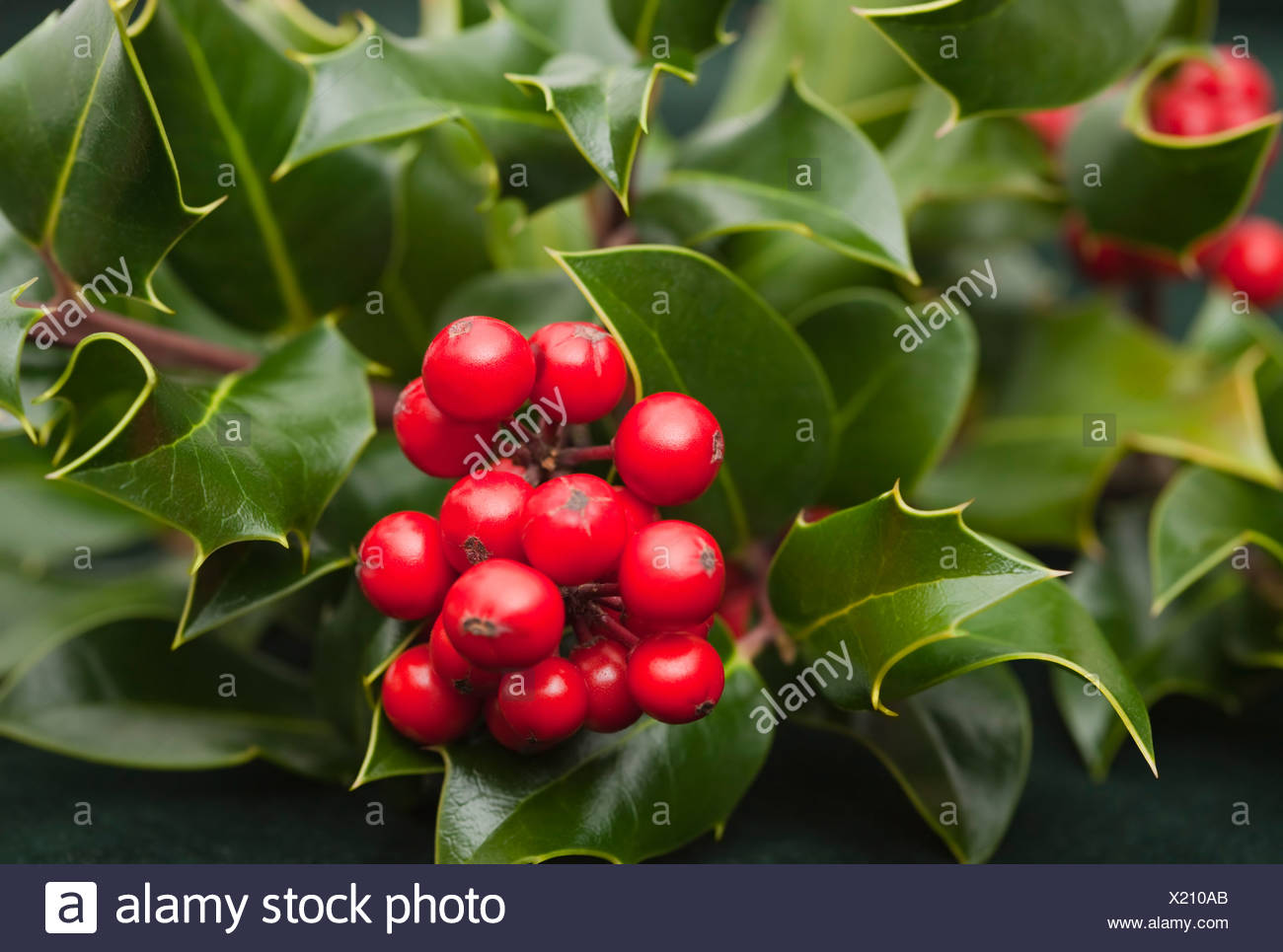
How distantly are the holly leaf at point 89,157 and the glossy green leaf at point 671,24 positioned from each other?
0.25 m

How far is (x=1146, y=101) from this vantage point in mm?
743

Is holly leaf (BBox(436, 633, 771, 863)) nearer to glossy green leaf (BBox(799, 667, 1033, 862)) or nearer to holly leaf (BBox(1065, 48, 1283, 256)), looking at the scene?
glossy green leaf (BBox(799, 667, 1033, 862))

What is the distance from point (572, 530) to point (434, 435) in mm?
86

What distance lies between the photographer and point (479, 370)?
16.9 inches

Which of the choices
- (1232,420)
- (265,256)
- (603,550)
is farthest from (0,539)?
(1232,420)

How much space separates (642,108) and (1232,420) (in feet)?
1.38

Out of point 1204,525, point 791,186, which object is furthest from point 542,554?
point 1204,525

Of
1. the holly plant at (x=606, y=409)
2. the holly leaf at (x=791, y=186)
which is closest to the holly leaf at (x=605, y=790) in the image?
the holly plant at (x=606, y=409)

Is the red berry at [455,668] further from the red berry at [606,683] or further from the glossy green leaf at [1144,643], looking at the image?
the glossy green leaf at [1144,643]

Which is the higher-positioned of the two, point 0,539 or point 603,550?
point 603,550

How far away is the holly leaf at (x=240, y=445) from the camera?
440 millimetres

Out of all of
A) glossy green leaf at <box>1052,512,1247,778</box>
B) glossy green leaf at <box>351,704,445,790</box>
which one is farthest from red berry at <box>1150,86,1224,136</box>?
glossy green leaf at <box>351,704,445,790</box>

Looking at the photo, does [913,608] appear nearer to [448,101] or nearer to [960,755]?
[960,755]
